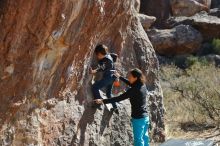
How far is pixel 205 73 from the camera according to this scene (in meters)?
16.3

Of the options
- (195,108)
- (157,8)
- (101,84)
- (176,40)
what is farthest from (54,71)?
(157,8)

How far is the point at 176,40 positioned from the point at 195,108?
40.0 feet

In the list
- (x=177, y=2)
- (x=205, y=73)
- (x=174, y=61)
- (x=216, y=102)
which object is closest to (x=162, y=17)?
(x=177, y=2)

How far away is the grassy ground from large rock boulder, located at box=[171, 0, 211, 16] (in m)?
12.1

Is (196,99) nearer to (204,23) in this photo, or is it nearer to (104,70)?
(104,70)

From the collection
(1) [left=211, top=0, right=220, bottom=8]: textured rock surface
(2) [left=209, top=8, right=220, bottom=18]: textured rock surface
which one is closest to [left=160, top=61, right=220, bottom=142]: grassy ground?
(2) [left=209, top=8, right=220, bottom=18]: textured rock surface

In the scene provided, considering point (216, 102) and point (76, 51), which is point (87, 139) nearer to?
point (76, 51)

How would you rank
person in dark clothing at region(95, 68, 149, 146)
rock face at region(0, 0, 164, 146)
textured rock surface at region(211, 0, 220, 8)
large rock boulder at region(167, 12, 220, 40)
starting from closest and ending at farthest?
rock face at region(0, 0, 164, 146)
person in dark clothing at region(95, 68, 149, 146)
large rock boulder at region(167, 12, 220, 40)
textured rock surface at region(211, 0, 220, 8)

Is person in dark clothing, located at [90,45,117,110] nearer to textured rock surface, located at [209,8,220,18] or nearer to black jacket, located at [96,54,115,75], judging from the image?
black jacket, located at [96,54,115,75]

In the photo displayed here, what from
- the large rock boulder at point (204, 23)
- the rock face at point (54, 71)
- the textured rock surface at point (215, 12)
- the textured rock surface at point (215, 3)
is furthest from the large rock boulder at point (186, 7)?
the rock face at point (54, 71)

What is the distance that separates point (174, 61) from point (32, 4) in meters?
19.0

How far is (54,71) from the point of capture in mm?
6938

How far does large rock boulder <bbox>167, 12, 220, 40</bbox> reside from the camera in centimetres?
2628

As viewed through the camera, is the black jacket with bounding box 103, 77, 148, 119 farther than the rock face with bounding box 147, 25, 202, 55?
No
